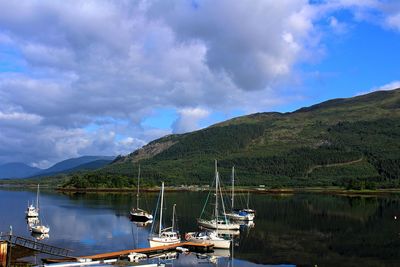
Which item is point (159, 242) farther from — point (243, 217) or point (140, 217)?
point (243, 217)

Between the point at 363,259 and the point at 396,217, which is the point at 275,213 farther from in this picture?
the point at 363,259

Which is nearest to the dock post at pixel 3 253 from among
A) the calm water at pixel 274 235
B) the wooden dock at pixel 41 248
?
the wooden dock at pixel 41 248

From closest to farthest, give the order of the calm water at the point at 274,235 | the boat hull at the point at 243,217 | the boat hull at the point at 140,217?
the calm water at the point at 274,235 < the boat hull at the point at 140,217 < the boat hull at the point at 243,217

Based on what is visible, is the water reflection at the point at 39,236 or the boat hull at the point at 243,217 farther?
the boat hull at the point at 243,217

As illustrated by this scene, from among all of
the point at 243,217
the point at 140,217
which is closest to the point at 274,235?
the point at 243,217

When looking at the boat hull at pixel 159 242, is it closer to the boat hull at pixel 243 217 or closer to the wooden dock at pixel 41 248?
the wooden dock at pixel 41 248

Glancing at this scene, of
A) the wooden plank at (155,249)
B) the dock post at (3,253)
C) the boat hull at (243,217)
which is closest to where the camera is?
the dock post at (3,253)

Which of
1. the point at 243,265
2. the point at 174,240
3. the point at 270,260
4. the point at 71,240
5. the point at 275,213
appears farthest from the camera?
the point at 275,213

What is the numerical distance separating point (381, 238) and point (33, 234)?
6058 cm

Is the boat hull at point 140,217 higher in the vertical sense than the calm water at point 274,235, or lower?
higher

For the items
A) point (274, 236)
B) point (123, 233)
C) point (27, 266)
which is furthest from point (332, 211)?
point (27, 266)

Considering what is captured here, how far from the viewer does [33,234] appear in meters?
81.1

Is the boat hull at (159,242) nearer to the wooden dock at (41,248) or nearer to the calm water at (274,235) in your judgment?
the calm water at (274,235)

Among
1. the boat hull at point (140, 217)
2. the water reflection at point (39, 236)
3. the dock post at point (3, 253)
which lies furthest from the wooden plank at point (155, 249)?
the boat hull at point (140, 217)
